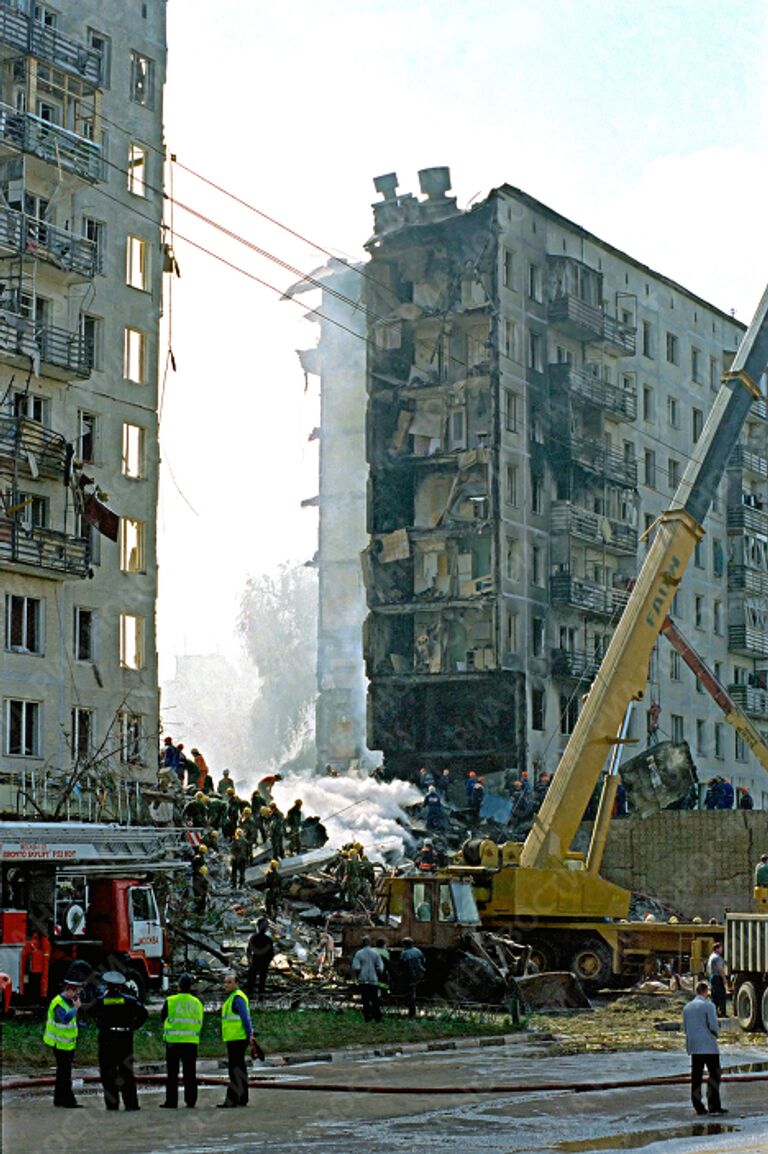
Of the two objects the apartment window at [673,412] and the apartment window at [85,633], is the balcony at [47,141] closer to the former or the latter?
the apartment window at [85,633]

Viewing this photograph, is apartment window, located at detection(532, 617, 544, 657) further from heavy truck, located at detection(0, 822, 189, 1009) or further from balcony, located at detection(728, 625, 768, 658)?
heavy truck, located at detection(0, 822, 189, 1009)

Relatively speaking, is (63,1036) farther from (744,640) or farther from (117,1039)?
(744,640)

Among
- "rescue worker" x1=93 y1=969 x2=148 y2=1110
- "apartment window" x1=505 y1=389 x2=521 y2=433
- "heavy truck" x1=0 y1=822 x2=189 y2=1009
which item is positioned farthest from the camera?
"apartment window" x1=505 y1=389 x2=521 y2=433

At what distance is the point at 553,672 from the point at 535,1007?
3386 centimetres

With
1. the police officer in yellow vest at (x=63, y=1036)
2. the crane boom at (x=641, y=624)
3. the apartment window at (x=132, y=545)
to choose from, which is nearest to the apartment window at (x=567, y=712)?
the apartment window at (x=132, y=545)

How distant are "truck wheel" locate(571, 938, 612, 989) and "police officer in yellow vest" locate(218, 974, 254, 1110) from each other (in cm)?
1780

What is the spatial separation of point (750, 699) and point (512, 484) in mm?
18381

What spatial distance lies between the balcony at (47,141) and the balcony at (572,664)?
1151 inches

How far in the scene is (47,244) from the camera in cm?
4447

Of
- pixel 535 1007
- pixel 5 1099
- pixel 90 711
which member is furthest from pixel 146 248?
pixel 5 1099

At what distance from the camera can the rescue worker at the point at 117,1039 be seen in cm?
1988

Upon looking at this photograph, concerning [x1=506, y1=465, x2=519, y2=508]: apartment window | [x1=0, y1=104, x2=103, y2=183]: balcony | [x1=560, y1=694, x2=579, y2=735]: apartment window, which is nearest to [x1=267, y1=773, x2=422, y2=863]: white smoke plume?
[x1=560, y1=694, x2=579, y2=735]: apartment window

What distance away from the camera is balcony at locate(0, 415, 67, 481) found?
43.0 m

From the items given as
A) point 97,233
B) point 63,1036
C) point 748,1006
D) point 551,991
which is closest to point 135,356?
point 97,233
